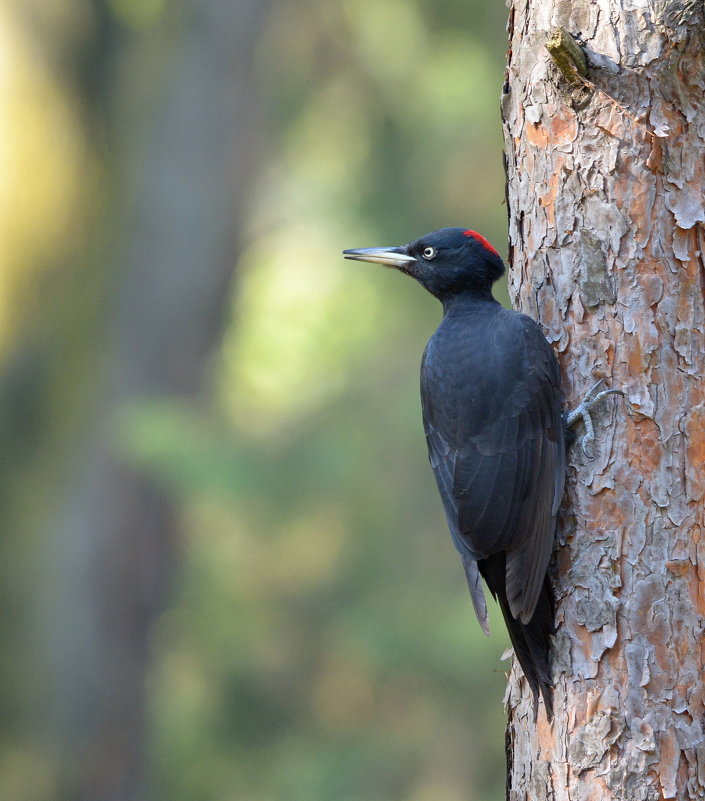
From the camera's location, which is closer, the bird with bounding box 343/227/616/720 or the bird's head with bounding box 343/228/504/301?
the bird with bounding box 343/227/616/720

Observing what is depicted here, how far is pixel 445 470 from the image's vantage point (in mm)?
3756

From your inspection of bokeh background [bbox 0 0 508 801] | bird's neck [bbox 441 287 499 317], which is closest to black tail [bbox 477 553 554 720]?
bird's neck [bbox 441 287 499 317]

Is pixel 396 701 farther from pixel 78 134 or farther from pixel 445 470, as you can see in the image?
pixel 445 470

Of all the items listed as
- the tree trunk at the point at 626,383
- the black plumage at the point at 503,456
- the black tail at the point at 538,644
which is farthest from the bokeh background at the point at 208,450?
the tree trunk at the point at 626,383

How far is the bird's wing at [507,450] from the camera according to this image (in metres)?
3.34

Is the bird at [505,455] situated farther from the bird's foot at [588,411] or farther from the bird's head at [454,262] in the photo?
the bird's head at [454,262]

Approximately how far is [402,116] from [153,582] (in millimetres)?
5200

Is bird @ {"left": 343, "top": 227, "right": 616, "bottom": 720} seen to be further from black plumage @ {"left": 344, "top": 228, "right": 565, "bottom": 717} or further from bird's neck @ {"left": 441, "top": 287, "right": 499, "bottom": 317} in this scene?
bird's neck @ {"left": 441, "top": 287, "right": 499, "bottom": 317}

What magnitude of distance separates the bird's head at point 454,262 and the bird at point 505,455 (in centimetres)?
29

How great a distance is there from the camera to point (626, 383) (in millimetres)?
3219

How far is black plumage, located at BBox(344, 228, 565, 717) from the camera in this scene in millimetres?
3291

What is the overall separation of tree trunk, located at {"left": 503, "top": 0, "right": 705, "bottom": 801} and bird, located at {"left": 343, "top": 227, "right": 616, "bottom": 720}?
0.24 feet

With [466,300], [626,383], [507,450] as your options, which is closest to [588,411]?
[626,383]

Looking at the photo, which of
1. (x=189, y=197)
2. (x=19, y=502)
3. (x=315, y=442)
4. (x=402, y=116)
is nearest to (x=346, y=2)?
(x=402, y=116)
